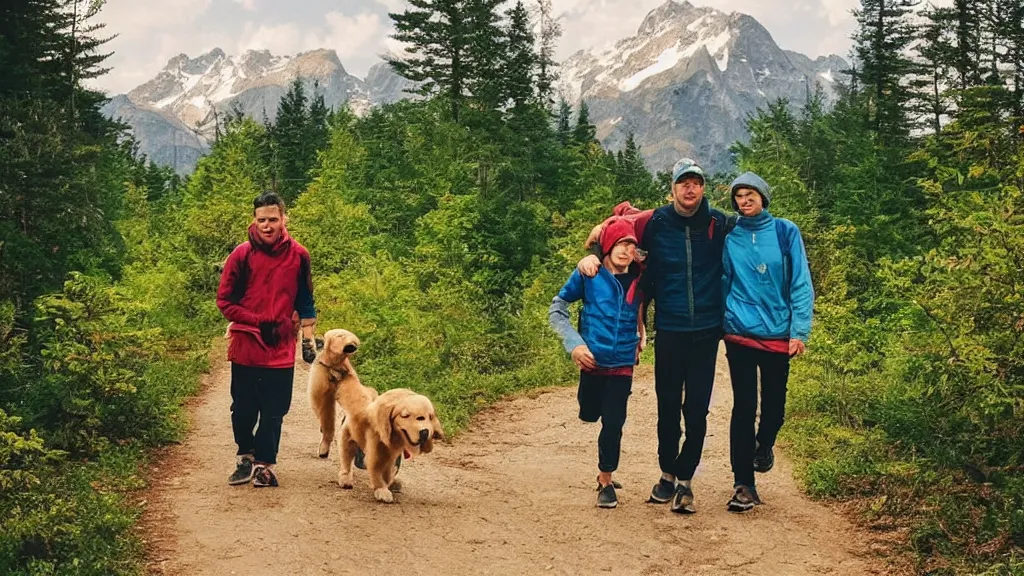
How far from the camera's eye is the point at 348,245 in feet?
74.9

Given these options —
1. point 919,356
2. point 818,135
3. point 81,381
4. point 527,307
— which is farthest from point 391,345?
point 818,135

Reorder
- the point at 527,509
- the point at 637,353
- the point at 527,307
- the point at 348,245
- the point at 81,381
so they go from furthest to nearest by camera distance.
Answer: the point at 348,245 → the point at 527,307 → the point at 81,381 → the point at 527,509 → the point at 637,353

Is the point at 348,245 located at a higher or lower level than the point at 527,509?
higher

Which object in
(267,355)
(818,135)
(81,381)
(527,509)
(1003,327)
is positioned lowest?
(527,509)

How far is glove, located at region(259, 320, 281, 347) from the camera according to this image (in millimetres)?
6160

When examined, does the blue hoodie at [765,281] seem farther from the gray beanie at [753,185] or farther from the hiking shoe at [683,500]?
the hiking shoe at [683,500]

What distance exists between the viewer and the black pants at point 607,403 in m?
5.86

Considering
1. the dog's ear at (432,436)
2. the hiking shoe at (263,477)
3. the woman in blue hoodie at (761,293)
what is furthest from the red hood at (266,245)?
the woman in blue hoodie at (761,293)

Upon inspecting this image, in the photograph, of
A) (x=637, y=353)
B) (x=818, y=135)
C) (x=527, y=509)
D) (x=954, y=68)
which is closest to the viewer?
(x=637, y=353)

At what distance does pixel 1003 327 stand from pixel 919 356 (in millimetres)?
720

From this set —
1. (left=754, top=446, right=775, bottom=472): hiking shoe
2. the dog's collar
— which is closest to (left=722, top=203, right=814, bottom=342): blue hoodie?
(left=754, top=446, right=775, bottom=472): hiking shoe

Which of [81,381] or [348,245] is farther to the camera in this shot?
[348,245]

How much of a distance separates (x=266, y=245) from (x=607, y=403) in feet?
9.37

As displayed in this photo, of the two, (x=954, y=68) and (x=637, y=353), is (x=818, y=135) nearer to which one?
(x=954, y=68)
